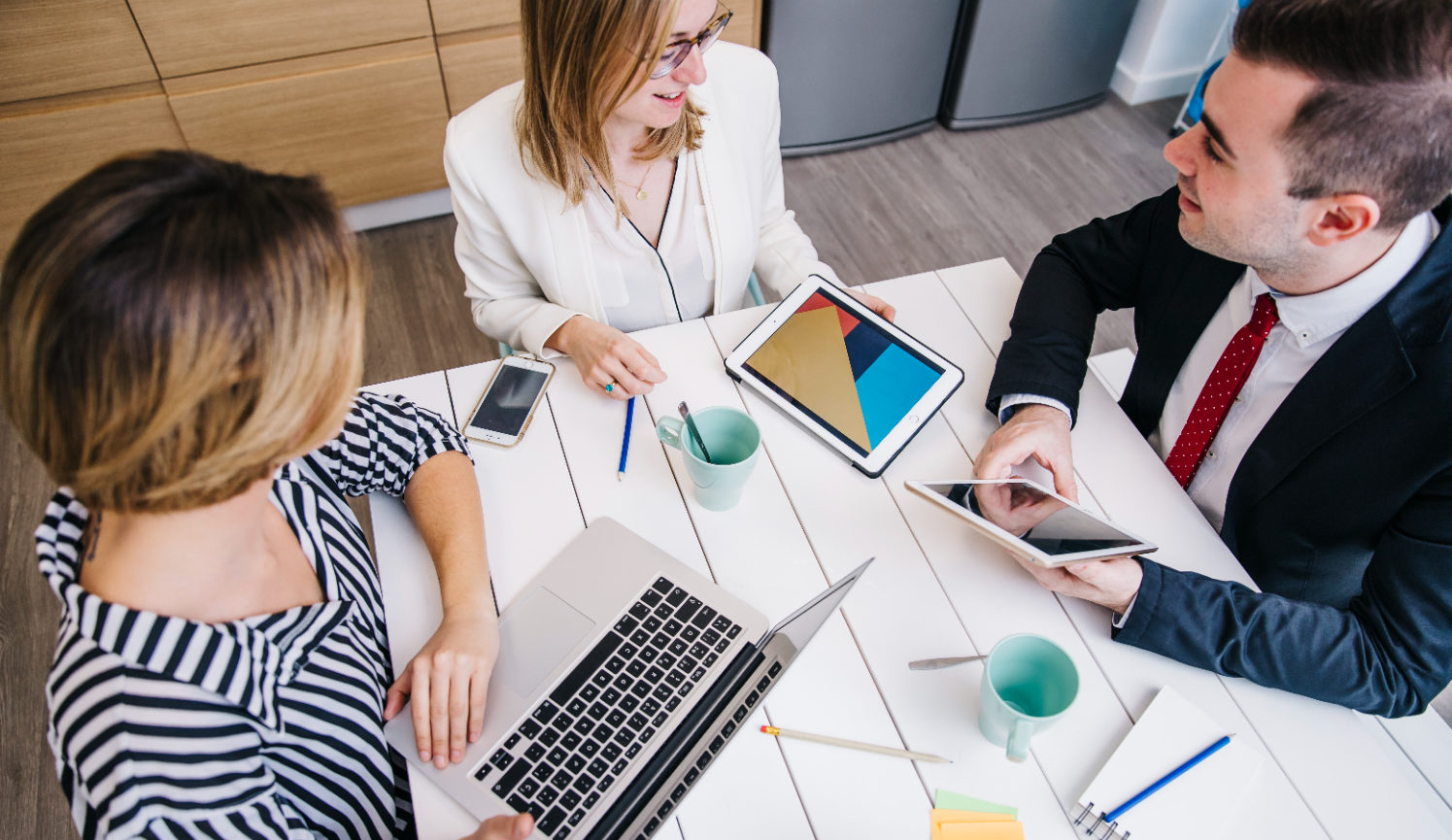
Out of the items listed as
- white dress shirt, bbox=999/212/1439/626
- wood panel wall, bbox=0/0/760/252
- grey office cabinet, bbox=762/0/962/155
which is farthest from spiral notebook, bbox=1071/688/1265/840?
grey office cabinet, bbox=762/0/962/155

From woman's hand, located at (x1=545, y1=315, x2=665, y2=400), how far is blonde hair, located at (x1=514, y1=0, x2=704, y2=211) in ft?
0.79

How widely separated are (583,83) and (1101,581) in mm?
897

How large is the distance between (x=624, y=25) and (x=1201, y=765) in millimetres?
1069

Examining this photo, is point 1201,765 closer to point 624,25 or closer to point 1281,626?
point 1281,626

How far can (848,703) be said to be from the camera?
0.93 m

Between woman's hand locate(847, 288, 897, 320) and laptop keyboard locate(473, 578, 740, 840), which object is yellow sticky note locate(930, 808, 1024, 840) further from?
woman's hand locate(847, 288, 897, 320)

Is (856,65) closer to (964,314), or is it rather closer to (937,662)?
(964,314)

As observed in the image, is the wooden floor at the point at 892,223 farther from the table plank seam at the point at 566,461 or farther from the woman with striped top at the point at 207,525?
the woman with striped top at the point at 207,525

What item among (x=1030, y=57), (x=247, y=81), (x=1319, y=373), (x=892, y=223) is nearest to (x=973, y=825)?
(x=1319, y=373)

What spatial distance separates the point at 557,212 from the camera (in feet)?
4.38

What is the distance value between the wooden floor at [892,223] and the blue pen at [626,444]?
125 cm

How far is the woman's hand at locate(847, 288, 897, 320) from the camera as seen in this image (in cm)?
129

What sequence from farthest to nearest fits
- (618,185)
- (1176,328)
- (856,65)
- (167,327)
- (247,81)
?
(856,65)
(247,81)
(618,185)
(1176,328)
(167,327)

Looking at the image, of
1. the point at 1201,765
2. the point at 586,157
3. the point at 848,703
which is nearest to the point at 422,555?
the point at 848,703
